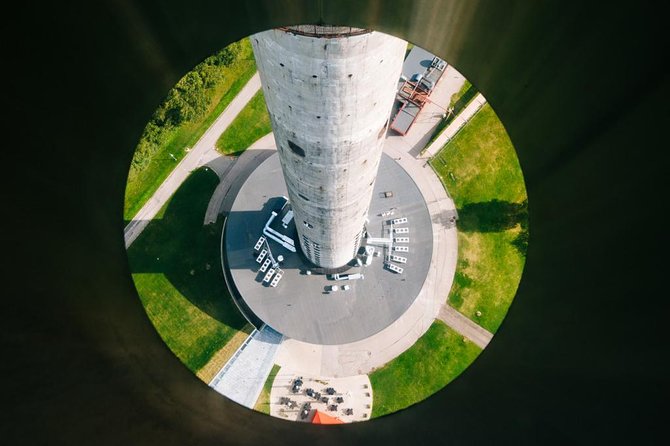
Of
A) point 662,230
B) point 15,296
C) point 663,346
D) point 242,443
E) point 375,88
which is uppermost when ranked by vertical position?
point 375,88

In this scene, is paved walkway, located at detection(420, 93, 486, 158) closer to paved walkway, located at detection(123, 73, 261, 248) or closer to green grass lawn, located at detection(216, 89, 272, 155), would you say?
green grass lawn, located at detection(216, 89, 272, 155)

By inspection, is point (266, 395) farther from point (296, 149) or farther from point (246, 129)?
point (296, 149)

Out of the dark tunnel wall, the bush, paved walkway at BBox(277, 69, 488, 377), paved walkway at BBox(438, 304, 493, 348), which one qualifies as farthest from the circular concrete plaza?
the dark tunnel wall

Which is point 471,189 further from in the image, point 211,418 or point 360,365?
point 211,418

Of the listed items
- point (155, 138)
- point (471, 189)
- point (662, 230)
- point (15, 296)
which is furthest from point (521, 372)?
point (155, 138)

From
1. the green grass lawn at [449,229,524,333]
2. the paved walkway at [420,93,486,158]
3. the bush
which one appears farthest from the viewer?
the paved walkway at [420,93,486,158]

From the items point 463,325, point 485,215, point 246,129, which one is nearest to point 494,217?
point 485,215
